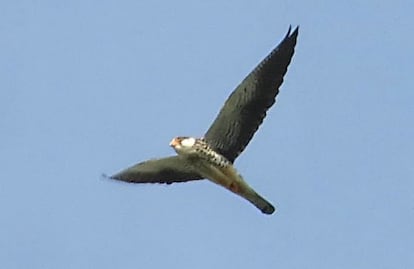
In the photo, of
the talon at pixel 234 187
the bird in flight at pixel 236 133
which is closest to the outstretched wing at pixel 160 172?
the bird in flight at pixel 236 133

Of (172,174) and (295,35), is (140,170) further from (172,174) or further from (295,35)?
(295,35)

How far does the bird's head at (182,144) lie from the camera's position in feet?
159

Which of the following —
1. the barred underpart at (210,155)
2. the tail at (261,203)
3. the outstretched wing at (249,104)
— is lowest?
the tail at (261,203)

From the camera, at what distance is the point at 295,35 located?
157 ft

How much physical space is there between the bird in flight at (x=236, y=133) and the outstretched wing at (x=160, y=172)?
0.02 meters

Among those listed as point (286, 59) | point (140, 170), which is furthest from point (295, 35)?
point (140, 170)

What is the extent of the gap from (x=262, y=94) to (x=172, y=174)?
212 cm

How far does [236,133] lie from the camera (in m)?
48.8

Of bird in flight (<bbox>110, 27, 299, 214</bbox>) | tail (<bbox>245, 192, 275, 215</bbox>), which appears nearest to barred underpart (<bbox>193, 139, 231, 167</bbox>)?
bird in flight (<bbox>110, 27, 299, 214</bbox>)

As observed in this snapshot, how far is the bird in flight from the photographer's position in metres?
48.1

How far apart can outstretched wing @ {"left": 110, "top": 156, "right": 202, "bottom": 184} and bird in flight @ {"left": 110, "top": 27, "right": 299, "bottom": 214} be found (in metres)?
0.02

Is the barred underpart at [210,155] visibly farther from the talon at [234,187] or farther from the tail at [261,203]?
the tail at [261,203]

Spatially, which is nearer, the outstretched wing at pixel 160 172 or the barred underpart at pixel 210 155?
the barred underpart at pixel 210 155

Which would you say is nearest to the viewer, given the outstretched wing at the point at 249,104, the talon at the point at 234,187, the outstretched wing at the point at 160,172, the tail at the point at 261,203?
the talon at the point at 234,187
